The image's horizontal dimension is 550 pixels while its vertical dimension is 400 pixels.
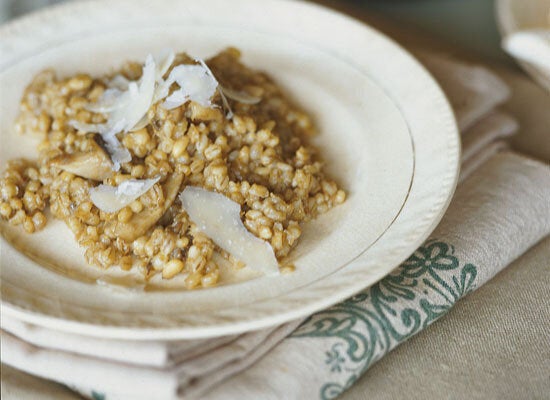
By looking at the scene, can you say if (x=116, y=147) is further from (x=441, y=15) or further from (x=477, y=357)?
(x=441, y=15)

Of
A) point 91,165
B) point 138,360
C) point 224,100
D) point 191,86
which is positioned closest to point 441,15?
point 224,100

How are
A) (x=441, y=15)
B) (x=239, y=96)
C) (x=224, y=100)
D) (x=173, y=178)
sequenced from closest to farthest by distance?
(x=173, y=178) → (x=224, y=100) → (x=239, y=96) → (x=441, y=15)

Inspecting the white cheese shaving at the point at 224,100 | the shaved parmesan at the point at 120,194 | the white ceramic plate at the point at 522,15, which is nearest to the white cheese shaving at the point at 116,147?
the shaved parmesan at the point at 120,194

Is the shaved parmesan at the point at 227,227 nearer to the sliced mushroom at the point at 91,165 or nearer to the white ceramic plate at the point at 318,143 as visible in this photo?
the white ceramic plate at the point at 318,143

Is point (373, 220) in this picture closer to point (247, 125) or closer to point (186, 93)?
point (247, 125)

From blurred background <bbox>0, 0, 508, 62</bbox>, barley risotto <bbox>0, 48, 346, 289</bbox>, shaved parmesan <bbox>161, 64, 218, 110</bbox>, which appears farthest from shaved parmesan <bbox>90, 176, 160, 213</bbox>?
blurred background <bbox>0, 0, 508, 62</bbox>

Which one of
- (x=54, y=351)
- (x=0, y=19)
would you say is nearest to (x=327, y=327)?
(x=54, y=351)

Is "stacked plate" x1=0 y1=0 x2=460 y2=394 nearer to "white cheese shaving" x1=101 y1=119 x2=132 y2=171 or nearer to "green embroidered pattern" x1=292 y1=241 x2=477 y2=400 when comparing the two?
"green embroidered pattern" x1=292 y1=241 x2=477 y2=400
